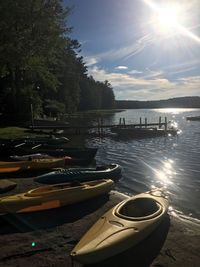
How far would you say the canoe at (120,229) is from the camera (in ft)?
24.6

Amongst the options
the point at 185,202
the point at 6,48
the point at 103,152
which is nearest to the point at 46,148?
the point at 103,152

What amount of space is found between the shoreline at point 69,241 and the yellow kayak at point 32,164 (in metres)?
6.18

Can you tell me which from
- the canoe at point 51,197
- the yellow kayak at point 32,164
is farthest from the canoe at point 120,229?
the yellow kayak at point 32,164

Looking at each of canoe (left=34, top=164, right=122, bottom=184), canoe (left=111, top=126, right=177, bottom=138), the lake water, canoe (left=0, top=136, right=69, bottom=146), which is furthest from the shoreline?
canoe (left=111, top=126, right=177, bottom=138)

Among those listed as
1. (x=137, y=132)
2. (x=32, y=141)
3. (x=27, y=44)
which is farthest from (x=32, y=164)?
(x=137, y=132)

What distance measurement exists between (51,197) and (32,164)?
6789 mm

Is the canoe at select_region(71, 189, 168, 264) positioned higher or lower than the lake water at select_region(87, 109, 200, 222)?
higher

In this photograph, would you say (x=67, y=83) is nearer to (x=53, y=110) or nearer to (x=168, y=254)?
(x=53, y=110)

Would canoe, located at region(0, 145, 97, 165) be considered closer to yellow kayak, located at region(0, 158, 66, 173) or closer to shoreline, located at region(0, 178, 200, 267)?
yellow kayak, located at region(0, 158, 66, 173)

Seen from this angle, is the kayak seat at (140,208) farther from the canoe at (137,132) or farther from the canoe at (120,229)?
the canoe at (137,132)

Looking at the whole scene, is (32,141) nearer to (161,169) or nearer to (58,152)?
(58,152)

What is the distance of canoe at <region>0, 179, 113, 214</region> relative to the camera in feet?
34.7

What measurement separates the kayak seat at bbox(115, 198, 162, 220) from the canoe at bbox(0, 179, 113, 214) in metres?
2.42

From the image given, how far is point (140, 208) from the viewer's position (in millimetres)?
10836
